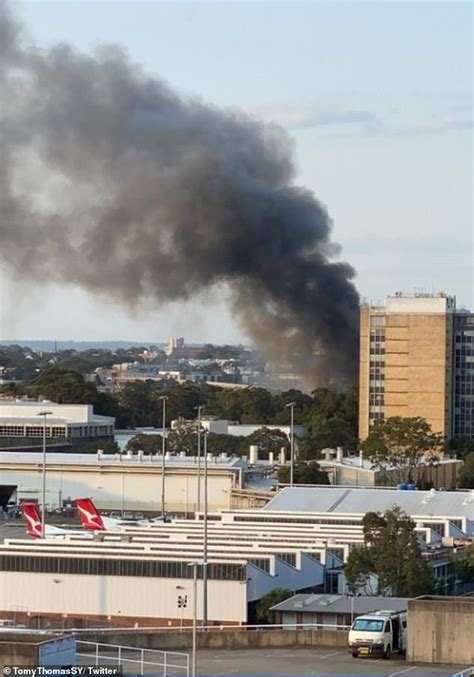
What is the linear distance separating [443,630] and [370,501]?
3190 centimetres

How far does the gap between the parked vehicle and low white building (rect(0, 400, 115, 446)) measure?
212 ft

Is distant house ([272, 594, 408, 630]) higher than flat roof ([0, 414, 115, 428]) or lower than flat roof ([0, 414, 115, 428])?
lower

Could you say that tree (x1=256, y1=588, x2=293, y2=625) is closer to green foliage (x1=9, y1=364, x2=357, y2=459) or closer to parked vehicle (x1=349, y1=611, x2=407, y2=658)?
parked vehicle (x1=349, y1=611, x2=407, y2=658)

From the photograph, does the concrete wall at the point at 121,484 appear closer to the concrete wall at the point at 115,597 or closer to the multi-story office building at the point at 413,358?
the multi-story office building at the point at 413,358

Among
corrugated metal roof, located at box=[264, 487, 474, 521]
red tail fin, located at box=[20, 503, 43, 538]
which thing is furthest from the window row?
corrugated metal roof, located at box=[264, 487, 474, 521]

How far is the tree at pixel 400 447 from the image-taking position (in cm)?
6938

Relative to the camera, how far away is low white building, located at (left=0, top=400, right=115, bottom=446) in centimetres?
9006

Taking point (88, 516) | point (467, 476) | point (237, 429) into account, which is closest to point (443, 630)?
point (88, 516)

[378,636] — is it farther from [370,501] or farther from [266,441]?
[266,441]

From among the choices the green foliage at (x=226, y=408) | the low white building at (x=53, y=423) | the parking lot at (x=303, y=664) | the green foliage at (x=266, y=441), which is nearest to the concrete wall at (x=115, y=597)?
the parking lot at (x=303, y=664)

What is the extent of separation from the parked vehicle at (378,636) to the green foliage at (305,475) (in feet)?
136

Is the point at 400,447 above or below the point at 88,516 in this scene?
above

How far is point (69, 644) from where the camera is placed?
1931cm

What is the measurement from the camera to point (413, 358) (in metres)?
86.9
